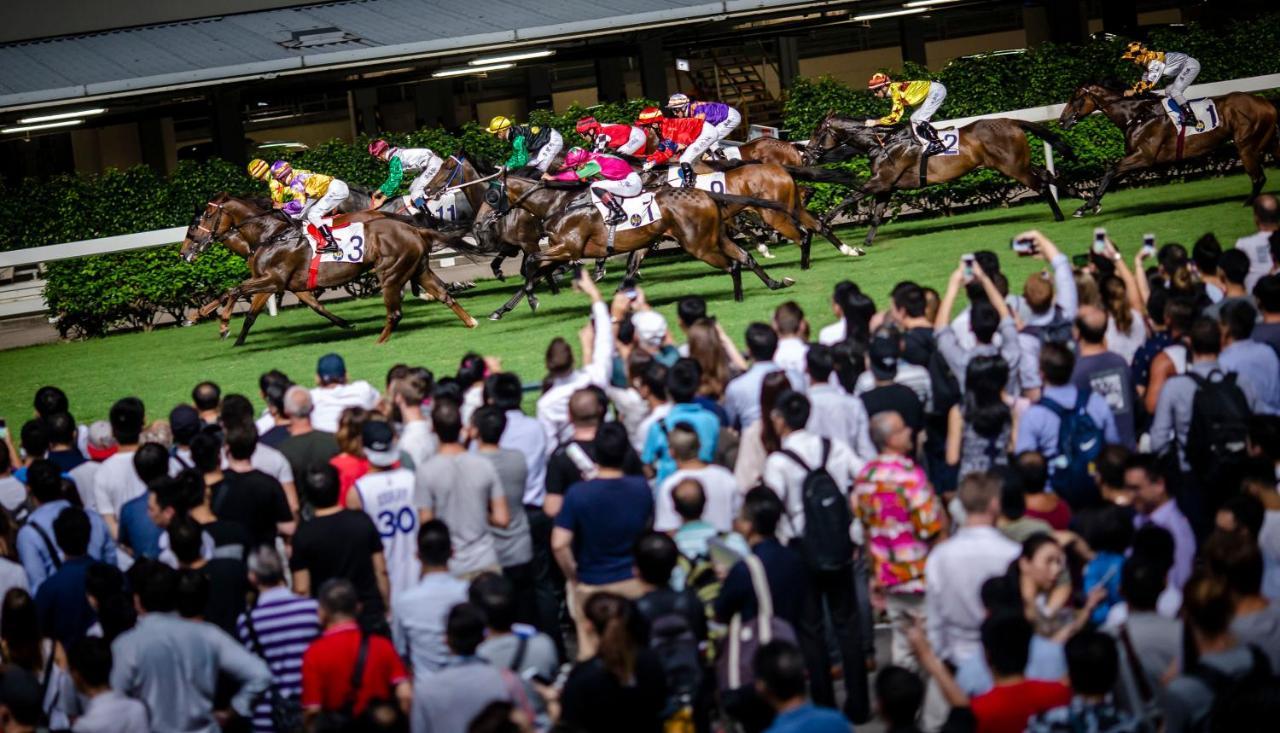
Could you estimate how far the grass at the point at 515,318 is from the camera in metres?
15.0

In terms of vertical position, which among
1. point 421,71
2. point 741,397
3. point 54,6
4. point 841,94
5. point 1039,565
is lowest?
point 1039,565

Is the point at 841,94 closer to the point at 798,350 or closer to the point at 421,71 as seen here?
the point at 421,71

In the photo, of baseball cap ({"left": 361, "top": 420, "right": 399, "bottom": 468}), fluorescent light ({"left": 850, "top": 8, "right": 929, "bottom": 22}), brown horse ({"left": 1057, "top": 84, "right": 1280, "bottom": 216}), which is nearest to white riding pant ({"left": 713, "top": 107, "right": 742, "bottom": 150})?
brown horse ({"left": 1057, "top": 84, "right": 1280, "bottom": 216})

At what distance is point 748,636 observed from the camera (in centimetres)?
573

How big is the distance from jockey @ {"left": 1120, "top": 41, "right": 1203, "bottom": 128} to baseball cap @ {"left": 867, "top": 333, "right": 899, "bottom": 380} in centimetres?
1444

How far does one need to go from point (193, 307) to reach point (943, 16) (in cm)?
2155

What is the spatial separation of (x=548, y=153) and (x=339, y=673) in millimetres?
14372

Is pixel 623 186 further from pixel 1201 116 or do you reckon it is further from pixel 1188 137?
pixel 1201 116

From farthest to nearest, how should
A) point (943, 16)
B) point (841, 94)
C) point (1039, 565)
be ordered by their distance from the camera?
point (943, 16), point (841, 94), point (1039, 565)

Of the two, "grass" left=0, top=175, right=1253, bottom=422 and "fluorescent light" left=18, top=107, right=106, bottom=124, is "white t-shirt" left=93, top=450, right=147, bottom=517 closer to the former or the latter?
"grass" left=0, top=175, right=1253, bottom=422

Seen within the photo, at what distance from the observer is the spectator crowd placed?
201 inches

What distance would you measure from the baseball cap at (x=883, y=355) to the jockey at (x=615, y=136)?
11.5m

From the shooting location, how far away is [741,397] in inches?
312

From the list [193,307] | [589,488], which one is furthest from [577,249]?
[589,488]
